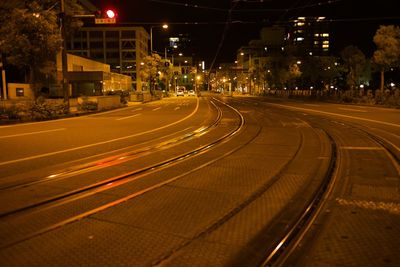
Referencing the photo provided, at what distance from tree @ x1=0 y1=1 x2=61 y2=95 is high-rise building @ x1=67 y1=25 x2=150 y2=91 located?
301 ft

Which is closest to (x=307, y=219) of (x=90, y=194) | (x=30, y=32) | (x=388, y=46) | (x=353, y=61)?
(x=90, y=194)

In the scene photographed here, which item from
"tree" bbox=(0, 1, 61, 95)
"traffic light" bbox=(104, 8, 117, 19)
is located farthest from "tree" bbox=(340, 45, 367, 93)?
"traffic light" bbox=(104, 8, 117, 19)

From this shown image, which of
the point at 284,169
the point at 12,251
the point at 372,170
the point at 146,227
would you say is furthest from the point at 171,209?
the point at 372,170

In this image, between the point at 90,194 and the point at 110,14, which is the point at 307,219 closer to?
the point at 90,194

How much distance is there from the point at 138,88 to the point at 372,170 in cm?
11805

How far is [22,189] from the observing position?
780 cm

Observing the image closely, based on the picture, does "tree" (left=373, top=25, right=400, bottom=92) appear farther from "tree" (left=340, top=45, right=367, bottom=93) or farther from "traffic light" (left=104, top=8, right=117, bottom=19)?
"traffic light" (left=104, top=8, right=117, bottom=19)

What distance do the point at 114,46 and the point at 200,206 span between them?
401 ft

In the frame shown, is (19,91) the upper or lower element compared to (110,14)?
lower

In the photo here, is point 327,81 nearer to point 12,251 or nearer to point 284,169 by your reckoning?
point 284,169

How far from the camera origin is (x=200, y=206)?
664 cm

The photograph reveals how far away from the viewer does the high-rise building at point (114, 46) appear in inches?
4732

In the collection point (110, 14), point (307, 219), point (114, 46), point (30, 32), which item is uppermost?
point (114, 46)

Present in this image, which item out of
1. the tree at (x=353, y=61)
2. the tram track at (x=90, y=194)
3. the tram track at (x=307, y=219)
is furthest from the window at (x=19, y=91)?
the tree at (x=353, y=61)
